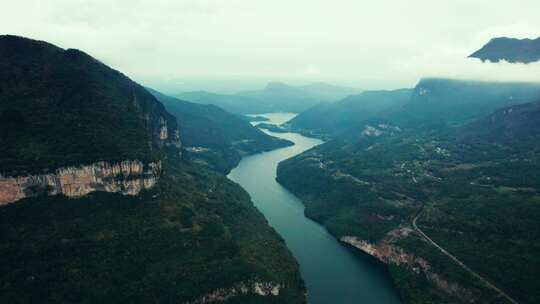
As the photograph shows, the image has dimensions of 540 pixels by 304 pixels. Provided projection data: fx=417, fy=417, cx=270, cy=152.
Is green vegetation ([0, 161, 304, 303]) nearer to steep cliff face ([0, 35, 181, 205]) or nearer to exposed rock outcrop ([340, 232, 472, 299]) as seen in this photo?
steep cliff face ([0, 35, 181, 205])

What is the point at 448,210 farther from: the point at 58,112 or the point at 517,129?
the point at 58,112

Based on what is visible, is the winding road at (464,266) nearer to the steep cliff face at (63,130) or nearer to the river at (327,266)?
the river at (327,266)

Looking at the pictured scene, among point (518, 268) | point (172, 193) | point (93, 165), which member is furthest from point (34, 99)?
point (518, 268)

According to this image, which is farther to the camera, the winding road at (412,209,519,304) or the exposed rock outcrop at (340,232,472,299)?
the exposed rock outcrop at (340,232,472,299)

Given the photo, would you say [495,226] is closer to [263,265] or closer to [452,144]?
[263,265]

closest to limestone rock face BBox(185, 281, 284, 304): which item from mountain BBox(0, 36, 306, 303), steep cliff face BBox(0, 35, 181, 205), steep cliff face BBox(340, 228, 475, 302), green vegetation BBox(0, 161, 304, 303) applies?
mountain BBox(0, 36, 306, 303)
